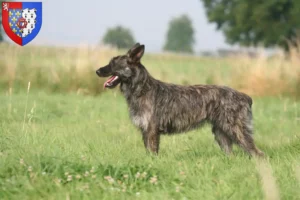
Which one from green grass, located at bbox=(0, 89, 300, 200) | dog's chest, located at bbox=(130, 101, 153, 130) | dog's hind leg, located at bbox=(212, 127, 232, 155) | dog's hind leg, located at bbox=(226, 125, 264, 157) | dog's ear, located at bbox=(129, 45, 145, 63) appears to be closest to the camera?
green grass, located at bbox=(0, 89, 300, 200)

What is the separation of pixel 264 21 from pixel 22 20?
3225 centimetres

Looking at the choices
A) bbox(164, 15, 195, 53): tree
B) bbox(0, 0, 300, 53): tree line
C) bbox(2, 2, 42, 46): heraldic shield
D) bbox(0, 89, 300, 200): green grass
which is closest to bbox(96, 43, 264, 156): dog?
bbox(0, 89, 300, 200): green grass

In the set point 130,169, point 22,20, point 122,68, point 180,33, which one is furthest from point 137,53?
point 180,33

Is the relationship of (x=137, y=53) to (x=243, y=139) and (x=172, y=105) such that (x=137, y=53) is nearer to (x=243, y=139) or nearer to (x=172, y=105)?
(x=172, y=105)

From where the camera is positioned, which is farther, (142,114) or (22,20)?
(22,20)

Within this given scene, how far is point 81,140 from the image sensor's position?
307 inches

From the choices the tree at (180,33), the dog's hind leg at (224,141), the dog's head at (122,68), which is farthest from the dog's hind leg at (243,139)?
the tree at (180,33)

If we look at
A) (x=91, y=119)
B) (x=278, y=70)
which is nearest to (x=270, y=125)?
(x=91, y=119)

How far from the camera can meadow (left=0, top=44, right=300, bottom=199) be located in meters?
4.75

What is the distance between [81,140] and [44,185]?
3.10 metres

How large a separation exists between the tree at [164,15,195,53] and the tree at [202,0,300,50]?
201 ft

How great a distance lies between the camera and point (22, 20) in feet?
23.8

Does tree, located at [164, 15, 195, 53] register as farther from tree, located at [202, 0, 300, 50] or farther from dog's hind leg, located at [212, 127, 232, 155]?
dog's hind leg, located at [212, 127, 232, 155]

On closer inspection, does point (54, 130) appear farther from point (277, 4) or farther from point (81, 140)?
point (277, 4)
